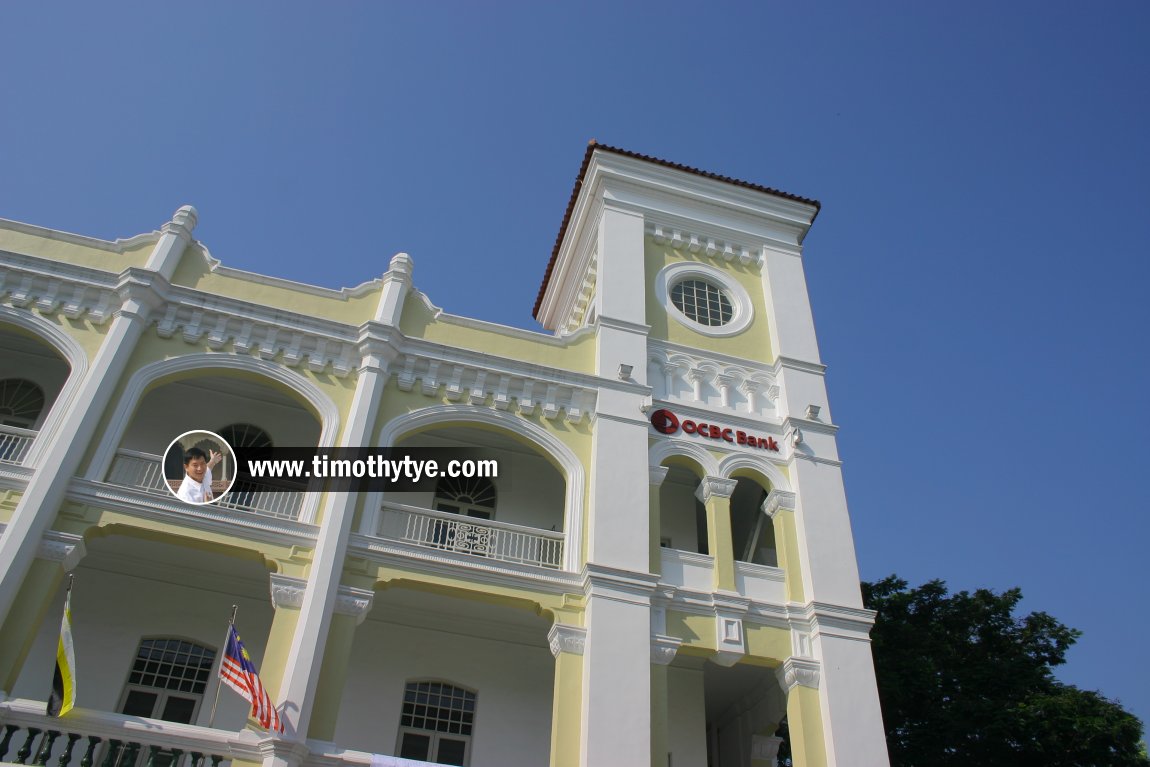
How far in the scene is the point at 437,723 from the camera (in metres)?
15.3

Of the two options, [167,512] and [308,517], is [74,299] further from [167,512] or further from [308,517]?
[308,517]

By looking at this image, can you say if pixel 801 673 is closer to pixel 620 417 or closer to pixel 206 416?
pixel 620 417

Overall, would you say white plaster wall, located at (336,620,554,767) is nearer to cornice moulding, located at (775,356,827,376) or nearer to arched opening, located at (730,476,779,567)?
arched opening, located at (730,476,779,567)

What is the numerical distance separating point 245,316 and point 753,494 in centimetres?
1092

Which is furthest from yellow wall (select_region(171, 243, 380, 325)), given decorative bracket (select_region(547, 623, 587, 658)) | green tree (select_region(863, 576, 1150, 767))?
green tree (select_region(863, 576, 1150, 767))

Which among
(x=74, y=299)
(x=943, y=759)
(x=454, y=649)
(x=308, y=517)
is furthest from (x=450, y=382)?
(x=943, y=759)

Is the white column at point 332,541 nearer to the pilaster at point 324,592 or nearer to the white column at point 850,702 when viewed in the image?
the pilaster at point 324,592

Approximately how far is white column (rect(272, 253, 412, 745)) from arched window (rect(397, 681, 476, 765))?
311 centimetres

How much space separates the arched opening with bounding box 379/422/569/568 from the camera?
49.5ft

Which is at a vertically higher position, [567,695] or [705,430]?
[705,430]

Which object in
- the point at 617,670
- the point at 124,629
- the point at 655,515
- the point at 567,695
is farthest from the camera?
the point at 655,515

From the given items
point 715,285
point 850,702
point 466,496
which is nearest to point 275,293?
point 466,496

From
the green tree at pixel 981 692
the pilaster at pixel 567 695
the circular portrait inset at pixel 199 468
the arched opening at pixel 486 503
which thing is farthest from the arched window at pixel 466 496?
the green tree at pixel 981 692

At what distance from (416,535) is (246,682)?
4728mm
